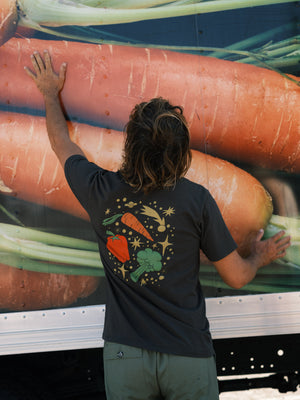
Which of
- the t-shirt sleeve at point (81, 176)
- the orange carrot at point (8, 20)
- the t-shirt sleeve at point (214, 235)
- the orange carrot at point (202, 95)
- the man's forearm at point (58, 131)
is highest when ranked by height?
the orange carrot at point (8, 20)

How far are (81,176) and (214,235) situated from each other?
569 mm

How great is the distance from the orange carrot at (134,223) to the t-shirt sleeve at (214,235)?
0.70ft

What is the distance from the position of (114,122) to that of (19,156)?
0.50m

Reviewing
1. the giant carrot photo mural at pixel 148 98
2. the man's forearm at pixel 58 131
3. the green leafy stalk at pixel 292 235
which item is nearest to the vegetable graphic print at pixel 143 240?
the man's forearm at pixel 58 131

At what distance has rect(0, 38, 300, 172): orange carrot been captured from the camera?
7.30 feet

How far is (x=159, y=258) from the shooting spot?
166 centimetres

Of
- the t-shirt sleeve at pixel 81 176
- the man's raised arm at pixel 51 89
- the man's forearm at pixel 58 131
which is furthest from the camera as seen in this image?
the man's raised arm at pixel 51 89

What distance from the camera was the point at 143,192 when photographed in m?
1.68

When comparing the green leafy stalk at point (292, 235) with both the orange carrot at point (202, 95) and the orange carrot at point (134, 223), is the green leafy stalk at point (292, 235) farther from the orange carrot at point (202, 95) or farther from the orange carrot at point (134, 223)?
the orange carrot at point (134, 223)

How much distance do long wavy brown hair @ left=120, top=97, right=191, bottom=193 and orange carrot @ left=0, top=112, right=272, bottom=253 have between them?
60 centimetres

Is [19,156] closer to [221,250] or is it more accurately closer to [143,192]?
[143,192]

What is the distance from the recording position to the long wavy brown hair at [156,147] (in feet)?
5.24

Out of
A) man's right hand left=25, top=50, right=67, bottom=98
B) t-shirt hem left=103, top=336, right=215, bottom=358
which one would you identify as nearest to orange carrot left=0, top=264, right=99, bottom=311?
t-shirt hem left=103, top=336, right=215, bottom=358

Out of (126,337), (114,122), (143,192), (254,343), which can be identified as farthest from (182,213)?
(254,343)
